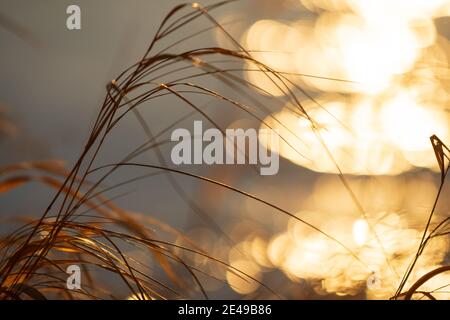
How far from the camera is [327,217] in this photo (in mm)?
6836

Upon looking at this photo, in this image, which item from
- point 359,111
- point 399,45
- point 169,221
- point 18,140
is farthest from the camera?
point 399,45

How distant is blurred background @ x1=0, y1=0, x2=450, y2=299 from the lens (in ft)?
16.3

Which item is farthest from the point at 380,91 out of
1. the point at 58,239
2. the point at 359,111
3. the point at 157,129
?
the point at 58,239

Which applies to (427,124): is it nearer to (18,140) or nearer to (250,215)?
(250,215)

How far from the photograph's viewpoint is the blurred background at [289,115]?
4965 mm

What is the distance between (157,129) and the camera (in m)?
5.85

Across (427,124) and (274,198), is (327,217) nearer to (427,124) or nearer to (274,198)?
(274,198)

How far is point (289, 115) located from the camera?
7.45m

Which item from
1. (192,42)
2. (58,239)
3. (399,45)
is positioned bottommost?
(58,239)

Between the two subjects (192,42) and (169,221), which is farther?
(192,42)

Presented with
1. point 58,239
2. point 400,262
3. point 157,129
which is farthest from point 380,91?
point 58,239

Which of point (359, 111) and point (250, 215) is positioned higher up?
point (359, 111)

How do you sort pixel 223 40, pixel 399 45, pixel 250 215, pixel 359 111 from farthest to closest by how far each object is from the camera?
pixel 399 45
pixel 223 40
pixel 250 215
pixel 359 111

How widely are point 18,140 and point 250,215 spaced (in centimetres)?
562
